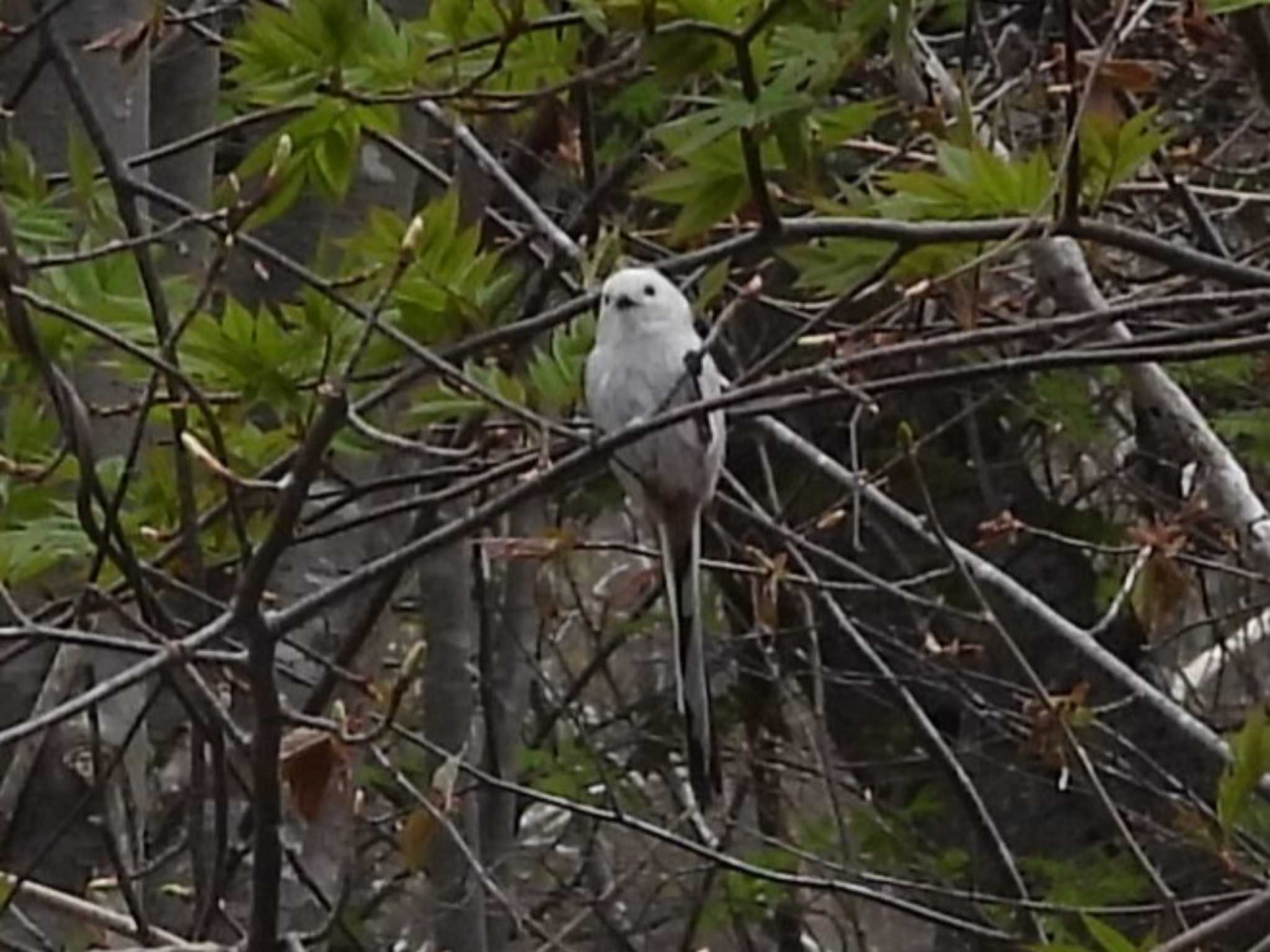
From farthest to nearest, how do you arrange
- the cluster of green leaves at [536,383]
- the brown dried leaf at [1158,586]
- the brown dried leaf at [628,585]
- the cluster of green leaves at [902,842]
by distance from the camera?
1. the cluster of green leaves at [902,842]
2. the brown dried leaf at [628,585]
3. the brown dried leaf at [1158,586]
4. the cluster of green leaves at [536,383]

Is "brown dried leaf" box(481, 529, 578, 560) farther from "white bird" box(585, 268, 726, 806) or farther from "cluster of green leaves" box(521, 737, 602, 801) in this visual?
"cluster of green leaves" box(521, 737, 602, 801)

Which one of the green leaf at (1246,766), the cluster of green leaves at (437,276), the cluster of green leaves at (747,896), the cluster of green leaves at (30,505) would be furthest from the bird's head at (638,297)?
the cluster of green leaves at (747,896)

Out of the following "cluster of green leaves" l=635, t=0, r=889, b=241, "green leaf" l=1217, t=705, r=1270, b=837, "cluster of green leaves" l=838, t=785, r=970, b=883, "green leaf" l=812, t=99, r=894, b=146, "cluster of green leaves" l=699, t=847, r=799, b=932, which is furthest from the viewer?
"cluster of green leaves" l=838, t=785, r=970, b=883

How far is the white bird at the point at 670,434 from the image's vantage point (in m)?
2.93

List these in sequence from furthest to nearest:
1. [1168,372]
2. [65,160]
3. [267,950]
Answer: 1. [1168,372]
2. [65,160]
3. [267,950]

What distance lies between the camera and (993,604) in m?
5.65

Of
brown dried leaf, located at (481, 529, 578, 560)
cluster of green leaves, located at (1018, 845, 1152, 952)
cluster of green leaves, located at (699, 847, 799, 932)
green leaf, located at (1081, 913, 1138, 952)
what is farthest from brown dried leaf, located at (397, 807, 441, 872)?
cluster of green leaves, located at (699, 847, 799, 932)

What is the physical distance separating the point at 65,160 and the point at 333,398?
1634 millimetres

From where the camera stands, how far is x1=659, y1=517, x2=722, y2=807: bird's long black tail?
3.12 meters

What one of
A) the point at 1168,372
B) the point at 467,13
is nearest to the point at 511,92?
the point at 467,13

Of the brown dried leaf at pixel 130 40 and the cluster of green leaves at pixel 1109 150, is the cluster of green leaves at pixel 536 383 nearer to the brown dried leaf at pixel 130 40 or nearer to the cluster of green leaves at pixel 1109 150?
the brown dried leaf at pixel 130 40

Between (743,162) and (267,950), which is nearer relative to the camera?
(743,162)

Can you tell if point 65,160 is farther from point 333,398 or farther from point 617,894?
point 617,894

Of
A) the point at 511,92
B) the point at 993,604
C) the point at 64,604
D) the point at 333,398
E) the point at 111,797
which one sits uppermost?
the point at 511,92
